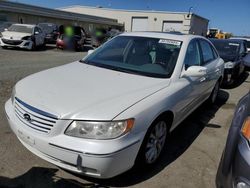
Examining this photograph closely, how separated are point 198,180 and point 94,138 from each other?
4.65 ft

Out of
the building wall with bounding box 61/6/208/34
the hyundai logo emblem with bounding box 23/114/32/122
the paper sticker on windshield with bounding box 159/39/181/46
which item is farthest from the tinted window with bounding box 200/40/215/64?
the building wall with bounding box 61/6/208/34

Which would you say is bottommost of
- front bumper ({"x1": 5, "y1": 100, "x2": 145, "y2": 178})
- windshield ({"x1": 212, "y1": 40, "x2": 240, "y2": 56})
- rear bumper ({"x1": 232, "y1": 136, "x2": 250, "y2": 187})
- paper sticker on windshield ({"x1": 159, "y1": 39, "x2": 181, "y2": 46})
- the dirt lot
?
the dirt lot

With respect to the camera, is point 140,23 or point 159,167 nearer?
point 159,167

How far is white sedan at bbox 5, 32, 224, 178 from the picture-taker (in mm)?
2367

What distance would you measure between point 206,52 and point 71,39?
14.9 m

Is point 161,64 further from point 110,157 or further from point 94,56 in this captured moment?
point 110,157

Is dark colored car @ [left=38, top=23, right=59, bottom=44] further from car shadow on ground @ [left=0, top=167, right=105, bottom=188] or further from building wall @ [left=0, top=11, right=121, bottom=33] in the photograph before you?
car shadow on ground @ [left=0, top=167, right=105, bottom=188]

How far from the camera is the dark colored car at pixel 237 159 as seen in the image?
6.20ft

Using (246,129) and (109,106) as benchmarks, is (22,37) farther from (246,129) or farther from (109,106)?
(246,129)

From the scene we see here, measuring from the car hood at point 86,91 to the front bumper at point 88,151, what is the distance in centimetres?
23

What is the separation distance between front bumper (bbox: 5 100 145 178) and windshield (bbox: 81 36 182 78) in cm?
122

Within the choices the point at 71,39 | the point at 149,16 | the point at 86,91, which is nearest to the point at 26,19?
the point at 71,39

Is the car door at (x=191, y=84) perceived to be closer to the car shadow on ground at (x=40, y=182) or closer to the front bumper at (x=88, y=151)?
the front bumper at (x=88, y=151)

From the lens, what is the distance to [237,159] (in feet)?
6.46
